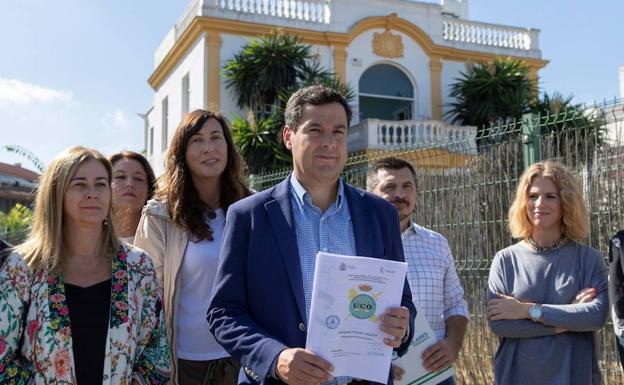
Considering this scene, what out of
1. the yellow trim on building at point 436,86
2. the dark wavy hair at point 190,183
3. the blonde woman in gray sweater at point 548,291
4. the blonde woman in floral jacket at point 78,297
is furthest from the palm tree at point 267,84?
the blonde woman in floral jacket at point 78,297

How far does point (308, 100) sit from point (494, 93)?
15542 millimetres

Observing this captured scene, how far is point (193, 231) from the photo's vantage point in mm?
3037

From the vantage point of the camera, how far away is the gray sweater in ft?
10.2

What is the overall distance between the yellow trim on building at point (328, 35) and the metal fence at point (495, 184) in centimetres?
1148

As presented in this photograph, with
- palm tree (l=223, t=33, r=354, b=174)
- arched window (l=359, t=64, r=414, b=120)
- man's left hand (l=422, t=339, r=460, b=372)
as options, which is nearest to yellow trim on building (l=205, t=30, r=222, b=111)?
palm tree (l=223, t=33, r=354, b=174)

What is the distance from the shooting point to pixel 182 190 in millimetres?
3197

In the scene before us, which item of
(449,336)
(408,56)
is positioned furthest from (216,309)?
(408,56)

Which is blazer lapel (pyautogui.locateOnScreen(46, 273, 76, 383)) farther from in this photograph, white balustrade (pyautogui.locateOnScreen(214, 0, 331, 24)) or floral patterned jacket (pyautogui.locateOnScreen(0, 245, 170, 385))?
white balustrade (pyautogui.locateOnScreen(214, 0, 331, 24))

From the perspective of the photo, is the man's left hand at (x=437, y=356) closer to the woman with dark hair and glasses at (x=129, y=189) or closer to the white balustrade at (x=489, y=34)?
the woman with dark hair and glasses at (x=129, y=189)

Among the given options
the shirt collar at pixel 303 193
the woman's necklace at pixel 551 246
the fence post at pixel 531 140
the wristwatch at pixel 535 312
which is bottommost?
the wristwatch at pixel 535 312

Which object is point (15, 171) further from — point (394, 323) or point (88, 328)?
point (394, 323)

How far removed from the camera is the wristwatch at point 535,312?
124 inches

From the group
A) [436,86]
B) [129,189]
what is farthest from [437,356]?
[436,86]

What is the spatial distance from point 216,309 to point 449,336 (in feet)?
4.72
